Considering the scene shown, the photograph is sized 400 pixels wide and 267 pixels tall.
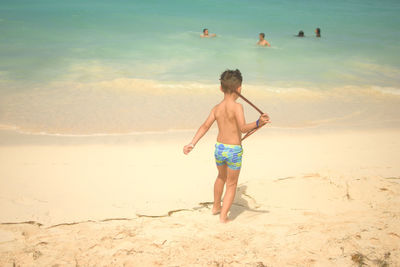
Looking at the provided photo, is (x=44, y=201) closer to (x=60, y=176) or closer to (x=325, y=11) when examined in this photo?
(x=60, y=176)

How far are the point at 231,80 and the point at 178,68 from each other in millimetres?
9523

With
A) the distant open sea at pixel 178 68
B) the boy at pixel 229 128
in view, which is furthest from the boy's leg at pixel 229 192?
the distant open sea at pixel 178 68

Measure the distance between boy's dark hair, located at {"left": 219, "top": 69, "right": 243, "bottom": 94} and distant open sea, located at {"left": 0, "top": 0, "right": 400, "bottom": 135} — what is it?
153 inches

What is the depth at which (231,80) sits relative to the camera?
339 centimetres

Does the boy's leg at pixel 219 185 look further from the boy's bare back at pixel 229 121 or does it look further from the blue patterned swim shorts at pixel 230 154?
the boy's bare back at pixel 229 121

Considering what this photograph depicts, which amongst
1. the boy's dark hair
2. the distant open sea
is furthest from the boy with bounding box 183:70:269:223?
the distant open sea

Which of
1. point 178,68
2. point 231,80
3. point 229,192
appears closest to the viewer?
point 231,80

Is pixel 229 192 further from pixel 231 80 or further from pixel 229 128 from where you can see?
pixel 231 80

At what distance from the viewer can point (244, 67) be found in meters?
13.3

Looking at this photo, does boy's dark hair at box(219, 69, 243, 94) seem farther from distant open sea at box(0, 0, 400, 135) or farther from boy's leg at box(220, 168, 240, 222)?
distant open sea at box(0, 0, 400, 135)

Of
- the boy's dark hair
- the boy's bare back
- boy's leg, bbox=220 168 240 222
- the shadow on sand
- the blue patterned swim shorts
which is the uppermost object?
the boy's dark hair

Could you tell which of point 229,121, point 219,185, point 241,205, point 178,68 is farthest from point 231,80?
point 178,68

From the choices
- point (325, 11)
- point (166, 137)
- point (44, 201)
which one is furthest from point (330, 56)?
point (325, 11)

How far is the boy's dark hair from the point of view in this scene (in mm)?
3383
